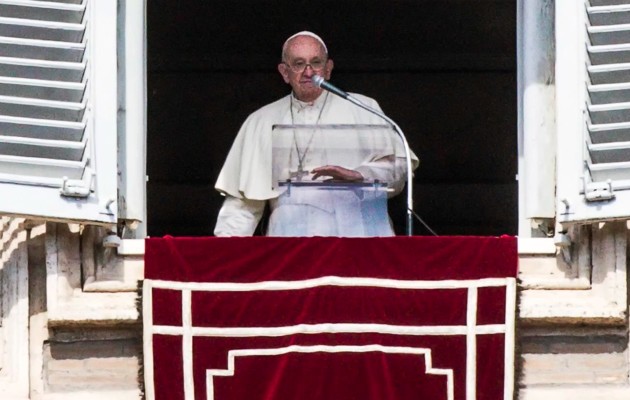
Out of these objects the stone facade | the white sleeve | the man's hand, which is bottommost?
the stone facade

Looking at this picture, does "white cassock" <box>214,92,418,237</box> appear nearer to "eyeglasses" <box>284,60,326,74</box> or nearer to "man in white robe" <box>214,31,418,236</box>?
"man in white robe" <box>214,31,418,236</box>

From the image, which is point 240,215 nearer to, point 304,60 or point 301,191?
point 301,191

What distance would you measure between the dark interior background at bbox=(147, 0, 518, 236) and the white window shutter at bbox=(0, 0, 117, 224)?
314 cm

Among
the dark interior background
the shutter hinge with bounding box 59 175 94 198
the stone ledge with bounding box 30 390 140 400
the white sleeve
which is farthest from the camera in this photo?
the dark interior background

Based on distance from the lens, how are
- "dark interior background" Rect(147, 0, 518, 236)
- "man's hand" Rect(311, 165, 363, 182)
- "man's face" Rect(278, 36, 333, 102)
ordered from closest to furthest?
"man's hand" Rect(311, 165, 363, 182), "man's face" Rect(278, 36, 333, 102), "dark interior background" Rect(147, 0, 518, 236)

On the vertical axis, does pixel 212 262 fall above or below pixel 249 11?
below

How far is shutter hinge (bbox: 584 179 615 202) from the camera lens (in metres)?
7.20

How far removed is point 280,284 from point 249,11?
3581 millimetres

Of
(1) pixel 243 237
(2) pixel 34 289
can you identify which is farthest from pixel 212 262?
(2) pixel 34 289

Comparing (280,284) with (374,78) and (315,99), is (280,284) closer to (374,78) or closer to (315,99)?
(315,99)

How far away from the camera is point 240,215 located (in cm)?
809

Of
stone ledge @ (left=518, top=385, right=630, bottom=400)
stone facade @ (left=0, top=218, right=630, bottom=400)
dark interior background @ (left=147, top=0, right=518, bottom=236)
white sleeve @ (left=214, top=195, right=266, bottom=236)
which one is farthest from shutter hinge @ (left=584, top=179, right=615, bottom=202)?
dark interior background @ (left=147, top=0, right=518, bottom=236)

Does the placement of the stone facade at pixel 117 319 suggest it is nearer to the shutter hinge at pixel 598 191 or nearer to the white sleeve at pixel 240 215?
the shutter hinge at pixel 598 191

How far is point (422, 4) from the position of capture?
10.6 metres
